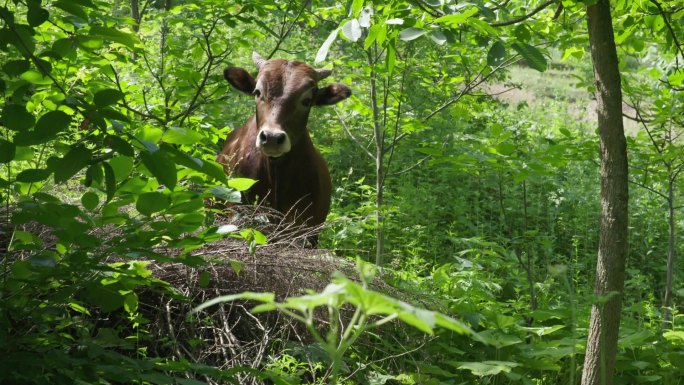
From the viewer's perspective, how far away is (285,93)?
6543 millimetres

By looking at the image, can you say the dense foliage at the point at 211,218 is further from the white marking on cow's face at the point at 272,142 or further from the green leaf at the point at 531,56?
the white marking on cow's face at the point at 272,142

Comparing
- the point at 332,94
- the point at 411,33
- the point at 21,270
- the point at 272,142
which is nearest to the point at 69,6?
the point at 21,270

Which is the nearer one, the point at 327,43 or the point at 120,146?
the point at 120,146

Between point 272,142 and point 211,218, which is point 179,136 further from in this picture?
point 272,142

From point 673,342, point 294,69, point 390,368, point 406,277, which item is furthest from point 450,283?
point 294,69

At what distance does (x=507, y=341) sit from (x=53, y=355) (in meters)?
2.40

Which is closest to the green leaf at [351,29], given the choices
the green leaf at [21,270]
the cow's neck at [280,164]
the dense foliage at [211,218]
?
the dense foliage at [211,218]

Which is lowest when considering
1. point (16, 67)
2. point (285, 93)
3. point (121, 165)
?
point (121, 165)

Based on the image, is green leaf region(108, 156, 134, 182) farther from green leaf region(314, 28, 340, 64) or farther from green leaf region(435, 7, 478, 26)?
green leaf region(435, 7, 478, 26)

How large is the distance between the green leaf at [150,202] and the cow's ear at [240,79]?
4.42 metres

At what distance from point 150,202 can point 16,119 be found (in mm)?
439

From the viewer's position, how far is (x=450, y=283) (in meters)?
5.24

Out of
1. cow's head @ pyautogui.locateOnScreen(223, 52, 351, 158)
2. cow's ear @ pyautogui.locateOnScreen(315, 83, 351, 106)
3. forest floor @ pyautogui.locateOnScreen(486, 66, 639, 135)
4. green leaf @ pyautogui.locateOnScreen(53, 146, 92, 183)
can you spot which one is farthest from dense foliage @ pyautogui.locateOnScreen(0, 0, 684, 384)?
forest floor @ pyautogui.locateOnScreen(486, 66, 639, 135)

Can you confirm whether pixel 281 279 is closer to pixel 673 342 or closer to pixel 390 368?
pixel 390 368
